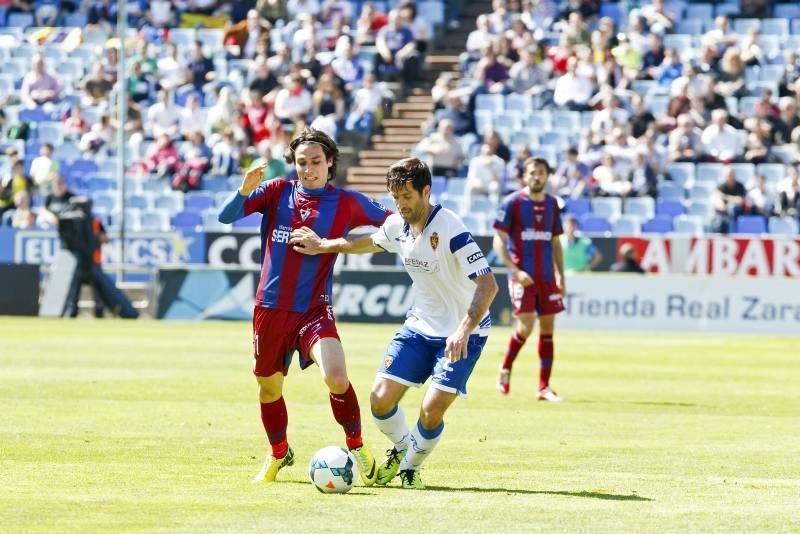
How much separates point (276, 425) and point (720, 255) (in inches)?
783

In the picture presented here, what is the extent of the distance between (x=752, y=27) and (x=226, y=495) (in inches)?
1024

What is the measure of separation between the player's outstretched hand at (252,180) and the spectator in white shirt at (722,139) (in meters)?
21.9

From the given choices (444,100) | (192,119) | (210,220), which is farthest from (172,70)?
(444,100)

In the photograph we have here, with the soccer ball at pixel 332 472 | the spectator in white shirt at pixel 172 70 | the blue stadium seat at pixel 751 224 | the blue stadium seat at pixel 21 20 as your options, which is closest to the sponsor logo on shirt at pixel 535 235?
the soccer ball at pixel 332 472

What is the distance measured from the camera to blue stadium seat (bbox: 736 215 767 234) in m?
29.7

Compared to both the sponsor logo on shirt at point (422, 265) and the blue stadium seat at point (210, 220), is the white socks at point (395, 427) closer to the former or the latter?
the sponsor logo on shirt at point (422, 265)

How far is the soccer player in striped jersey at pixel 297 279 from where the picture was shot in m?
10.2

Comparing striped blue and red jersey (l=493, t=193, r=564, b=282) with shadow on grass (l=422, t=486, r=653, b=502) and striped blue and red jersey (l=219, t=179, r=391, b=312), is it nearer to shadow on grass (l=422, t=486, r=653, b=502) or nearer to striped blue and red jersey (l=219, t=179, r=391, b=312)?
striped blue and red jersey (l=219, t=179, r=391, b=312)

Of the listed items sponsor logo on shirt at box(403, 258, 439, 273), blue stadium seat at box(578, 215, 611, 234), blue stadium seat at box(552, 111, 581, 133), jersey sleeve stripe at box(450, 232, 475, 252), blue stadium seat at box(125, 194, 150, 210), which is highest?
jersey sleeve stripe at box(450, 232, 475, 252)

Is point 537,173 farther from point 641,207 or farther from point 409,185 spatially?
point 641,207

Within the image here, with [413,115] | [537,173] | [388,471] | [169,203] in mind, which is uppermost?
[537,173]

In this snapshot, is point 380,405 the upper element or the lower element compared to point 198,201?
upper

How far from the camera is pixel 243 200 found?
1035 cm

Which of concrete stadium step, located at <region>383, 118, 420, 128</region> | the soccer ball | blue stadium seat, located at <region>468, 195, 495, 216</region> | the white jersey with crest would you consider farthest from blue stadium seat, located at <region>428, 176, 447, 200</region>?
the soccer ball
